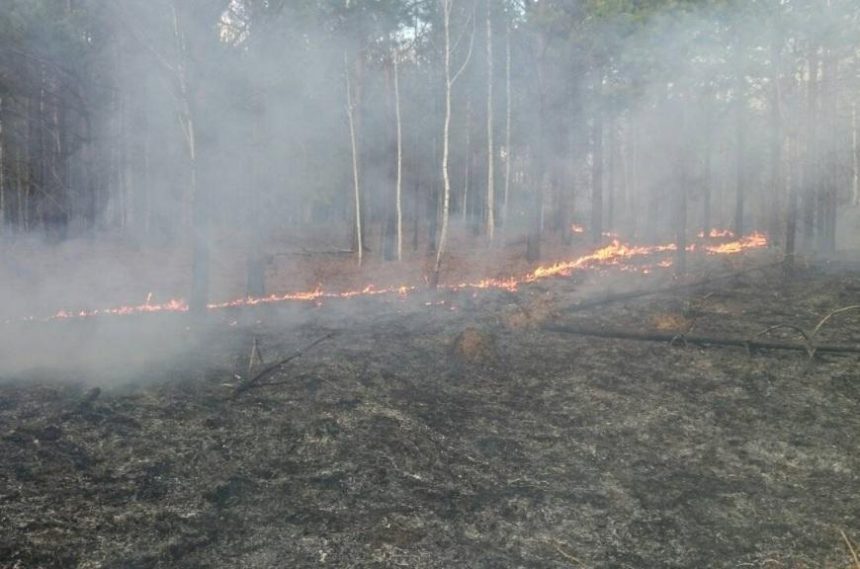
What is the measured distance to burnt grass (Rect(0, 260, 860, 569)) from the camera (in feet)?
10.5

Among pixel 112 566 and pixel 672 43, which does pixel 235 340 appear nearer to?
pixel 112 566

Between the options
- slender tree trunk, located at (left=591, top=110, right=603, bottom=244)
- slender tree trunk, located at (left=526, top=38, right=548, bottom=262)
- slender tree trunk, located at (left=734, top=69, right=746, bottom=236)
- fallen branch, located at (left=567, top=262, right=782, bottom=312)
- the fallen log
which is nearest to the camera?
the fallen log

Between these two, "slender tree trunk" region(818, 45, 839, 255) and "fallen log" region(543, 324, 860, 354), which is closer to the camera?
"fallen log" region(543, 324, 860, 354)

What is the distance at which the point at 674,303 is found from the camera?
26.9 ft

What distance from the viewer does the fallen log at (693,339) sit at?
5.95m

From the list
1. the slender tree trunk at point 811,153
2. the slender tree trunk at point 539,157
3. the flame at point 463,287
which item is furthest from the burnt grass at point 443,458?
the slender tree trunk at point 811,153

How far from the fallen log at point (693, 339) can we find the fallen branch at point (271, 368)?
292 centimetres

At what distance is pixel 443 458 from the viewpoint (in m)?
4.23

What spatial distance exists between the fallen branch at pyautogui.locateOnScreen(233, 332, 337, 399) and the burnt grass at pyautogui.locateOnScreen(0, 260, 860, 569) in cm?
8

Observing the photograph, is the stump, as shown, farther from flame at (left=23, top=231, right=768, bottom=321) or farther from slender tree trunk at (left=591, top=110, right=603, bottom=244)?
slender tree trunk at (left=591, top=110, right=603, bottom=244)

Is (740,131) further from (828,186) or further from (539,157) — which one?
(539,157)

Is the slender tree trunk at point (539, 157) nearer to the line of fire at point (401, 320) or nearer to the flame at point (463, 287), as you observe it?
the line of fire at point (401, 320)

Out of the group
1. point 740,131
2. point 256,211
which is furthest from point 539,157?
point 256,211

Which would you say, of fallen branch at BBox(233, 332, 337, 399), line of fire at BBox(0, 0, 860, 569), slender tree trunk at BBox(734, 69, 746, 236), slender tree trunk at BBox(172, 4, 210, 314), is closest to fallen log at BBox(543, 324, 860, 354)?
line of fire at BBox(0, 0, 860, 569)
